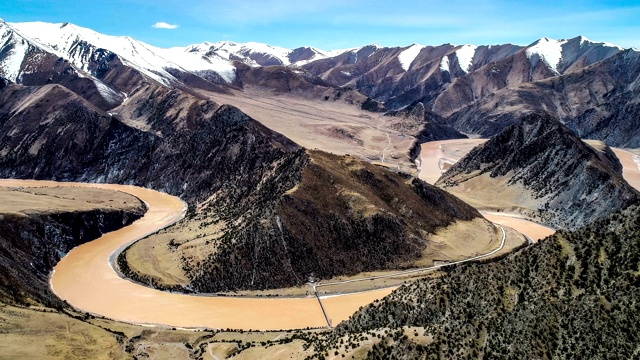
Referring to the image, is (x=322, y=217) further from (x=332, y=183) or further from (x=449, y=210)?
(x=449, y=210)

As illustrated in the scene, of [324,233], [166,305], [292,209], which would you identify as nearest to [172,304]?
[166,305]

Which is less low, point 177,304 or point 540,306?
point 540,306

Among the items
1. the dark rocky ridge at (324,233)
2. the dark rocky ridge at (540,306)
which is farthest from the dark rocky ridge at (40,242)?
the dark rocky ridge at (540,306)

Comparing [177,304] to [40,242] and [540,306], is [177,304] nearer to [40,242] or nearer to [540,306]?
[40,242]

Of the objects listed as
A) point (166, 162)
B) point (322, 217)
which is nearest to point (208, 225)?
point (322, 217)

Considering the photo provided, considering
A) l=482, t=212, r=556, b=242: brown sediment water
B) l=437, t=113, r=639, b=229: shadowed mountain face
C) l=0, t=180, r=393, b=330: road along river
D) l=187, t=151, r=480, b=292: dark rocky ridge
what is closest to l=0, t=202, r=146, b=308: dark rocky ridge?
l=0, t=180, r=393, b=330: road along river

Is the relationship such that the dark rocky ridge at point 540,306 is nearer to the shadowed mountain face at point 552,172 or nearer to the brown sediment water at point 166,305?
the brown sediment water at point 166,305
